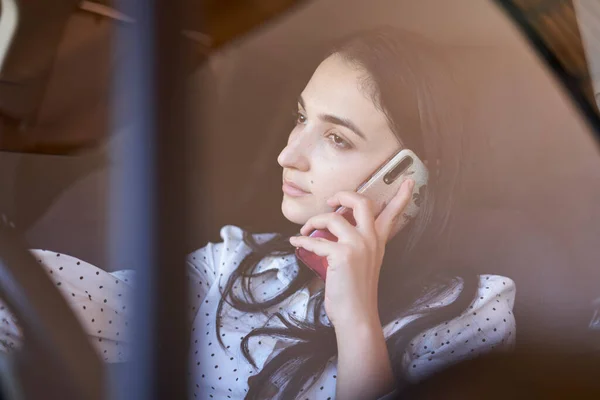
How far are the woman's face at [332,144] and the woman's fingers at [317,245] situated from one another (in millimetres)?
25

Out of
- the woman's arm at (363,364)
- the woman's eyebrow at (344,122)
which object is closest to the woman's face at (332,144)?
the woman's eyebrow at (344,122)

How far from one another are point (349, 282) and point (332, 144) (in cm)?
17

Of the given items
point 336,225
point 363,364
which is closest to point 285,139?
point 336,225

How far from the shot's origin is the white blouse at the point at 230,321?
58cm

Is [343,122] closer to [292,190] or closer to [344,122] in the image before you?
[344,122]

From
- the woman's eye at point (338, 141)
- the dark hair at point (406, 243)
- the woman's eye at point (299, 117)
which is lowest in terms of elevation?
the dark hair at point (406, 243)

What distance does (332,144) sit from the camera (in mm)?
630

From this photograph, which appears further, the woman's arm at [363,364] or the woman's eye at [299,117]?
the woman's eye at [299,117]

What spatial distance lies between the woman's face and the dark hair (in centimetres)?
2

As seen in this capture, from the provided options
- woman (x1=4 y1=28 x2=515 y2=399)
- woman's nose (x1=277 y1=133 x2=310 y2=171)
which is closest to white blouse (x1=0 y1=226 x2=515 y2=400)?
woman (x1=4 y1=28 x2=515 y2=399)

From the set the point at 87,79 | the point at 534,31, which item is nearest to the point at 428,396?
the point at 534,31

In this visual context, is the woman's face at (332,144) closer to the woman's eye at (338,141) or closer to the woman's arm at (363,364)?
the woman's eye at (338,141)

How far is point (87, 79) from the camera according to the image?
0.78 metres

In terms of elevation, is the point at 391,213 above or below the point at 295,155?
below
